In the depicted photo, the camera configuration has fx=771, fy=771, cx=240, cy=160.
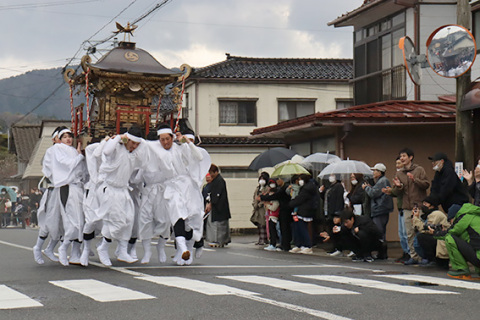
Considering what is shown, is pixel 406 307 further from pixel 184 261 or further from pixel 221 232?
pixel 221 232

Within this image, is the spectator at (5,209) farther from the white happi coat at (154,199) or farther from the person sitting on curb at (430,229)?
the person sitting on curb at (430,229)

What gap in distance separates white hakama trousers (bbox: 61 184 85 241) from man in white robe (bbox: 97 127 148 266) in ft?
1.56

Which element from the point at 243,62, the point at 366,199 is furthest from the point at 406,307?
the point at 243,62

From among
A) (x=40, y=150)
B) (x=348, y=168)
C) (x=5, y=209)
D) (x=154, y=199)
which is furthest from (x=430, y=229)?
(x=40, y=150)

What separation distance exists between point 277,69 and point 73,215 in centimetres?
2195

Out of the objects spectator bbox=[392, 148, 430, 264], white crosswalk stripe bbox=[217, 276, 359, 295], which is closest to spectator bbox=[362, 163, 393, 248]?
spectator bbox=[392, 148, 430, 264]

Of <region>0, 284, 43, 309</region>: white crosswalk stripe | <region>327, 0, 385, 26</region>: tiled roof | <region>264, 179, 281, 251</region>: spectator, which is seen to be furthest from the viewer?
<region>327, 0, 385, 26</region>: tiled roof

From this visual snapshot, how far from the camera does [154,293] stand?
768 cm

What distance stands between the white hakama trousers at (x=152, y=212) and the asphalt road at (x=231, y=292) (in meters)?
0.54

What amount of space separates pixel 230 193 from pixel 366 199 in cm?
1397

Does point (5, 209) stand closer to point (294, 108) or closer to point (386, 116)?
point (294, 108)

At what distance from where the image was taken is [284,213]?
1644 centimetres

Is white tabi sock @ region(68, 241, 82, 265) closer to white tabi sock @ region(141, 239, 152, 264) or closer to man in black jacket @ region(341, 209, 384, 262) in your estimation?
white tabi sock @ region(141, 239, 152, 264)

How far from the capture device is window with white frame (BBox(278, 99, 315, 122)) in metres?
31.5
